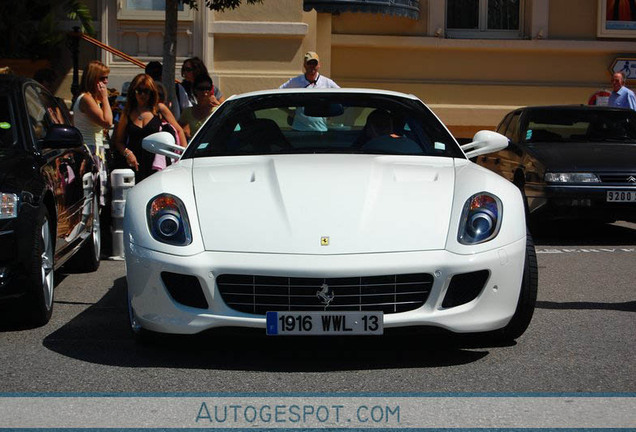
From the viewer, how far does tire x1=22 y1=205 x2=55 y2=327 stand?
6562 millimetres

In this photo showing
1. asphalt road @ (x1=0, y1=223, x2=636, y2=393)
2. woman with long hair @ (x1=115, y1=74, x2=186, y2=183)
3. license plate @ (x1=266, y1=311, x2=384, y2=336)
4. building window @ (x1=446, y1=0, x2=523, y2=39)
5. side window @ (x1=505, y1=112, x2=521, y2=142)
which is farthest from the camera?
building window @ (x1=446, y1=0, x2=523, y2=39)

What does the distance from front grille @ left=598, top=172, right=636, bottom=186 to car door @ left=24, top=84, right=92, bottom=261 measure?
5159 mm

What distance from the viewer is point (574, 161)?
469 inches

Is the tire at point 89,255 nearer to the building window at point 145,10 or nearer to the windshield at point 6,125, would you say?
the windshield at point 6,125

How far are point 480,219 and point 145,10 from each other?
46.7 feet

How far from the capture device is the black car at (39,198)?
6.46 meters

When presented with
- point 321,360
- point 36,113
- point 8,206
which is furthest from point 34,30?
point 321,360

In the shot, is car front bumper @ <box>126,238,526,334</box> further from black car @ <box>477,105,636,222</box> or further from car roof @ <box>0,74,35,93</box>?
black car @ <box>477,105,636,222</box>

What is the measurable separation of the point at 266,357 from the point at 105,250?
5.37 m

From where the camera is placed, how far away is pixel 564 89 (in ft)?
68.8

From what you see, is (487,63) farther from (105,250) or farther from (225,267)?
(225,267)

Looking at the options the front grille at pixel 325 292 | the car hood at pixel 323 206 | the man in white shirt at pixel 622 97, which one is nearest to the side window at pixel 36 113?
the car hood at pixel 323 206

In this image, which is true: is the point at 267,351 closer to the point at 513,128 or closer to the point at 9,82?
the point at 9,82

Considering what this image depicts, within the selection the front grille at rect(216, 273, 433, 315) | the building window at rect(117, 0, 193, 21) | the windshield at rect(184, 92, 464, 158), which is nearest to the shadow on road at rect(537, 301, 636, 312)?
the windshield at rect(184, 92, 464, 158)
